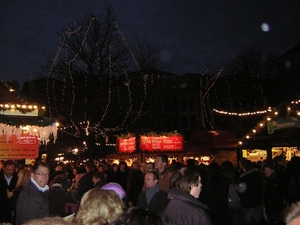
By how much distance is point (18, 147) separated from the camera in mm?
11188

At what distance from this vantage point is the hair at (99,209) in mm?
3193

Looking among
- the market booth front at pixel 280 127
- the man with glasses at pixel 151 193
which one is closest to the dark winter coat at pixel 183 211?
the man with glasses at pixel 151 193

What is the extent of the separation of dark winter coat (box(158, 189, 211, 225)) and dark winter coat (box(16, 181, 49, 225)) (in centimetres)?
187

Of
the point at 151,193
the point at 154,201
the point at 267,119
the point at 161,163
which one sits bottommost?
the point at 154,201

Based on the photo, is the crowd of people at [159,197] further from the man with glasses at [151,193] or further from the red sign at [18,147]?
the red sign at [18,147]

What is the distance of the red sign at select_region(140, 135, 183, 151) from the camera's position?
1954 cm

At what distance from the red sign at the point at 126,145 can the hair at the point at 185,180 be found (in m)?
15.7

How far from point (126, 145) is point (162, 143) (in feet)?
7.37

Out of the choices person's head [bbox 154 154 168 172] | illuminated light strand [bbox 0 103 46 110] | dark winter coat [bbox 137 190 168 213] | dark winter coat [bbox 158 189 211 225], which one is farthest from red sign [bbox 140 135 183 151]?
dark winter coat [bbox 158 189 211 225]

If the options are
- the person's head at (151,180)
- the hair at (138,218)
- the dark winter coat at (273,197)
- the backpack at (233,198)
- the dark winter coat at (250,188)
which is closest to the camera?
the hair at (138,218)

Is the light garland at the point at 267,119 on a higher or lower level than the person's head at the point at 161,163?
higher

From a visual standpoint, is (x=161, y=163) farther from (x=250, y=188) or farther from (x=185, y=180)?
(x=185, y=180)

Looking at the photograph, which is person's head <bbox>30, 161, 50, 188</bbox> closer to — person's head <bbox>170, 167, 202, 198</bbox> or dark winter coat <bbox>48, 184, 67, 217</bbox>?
dark winter coat <bbox>48, 184, 67, 217</bbox>

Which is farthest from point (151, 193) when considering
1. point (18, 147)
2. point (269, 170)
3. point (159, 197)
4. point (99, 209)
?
point (18, 147)
